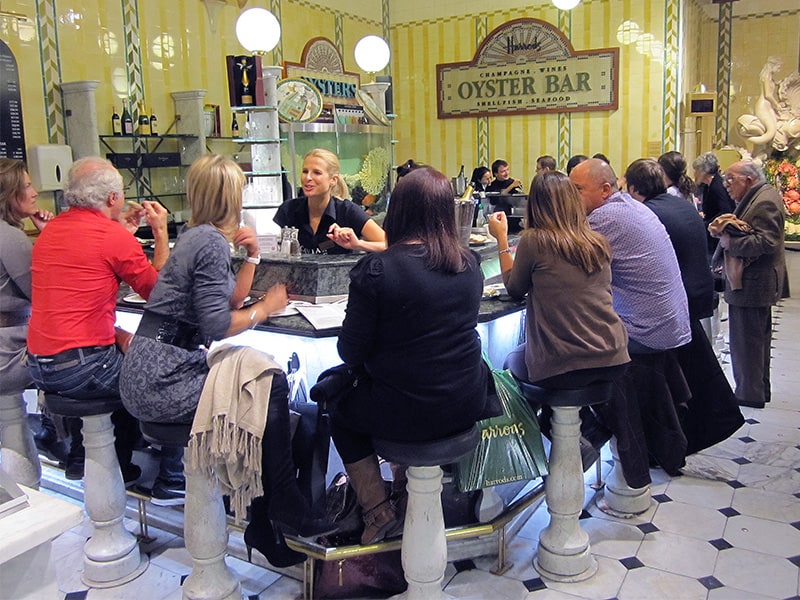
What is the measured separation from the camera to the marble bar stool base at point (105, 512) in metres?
3.03

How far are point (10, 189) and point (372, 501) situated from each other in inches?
82.9

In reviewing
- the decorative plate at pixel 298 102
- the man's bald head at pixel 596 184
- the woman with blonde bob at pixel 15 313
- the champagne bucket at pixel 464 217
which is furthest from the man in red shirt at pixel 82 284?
the decorative plate at pixel 298 102

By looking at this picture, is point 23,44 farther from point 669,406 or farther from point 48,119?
point 669,406

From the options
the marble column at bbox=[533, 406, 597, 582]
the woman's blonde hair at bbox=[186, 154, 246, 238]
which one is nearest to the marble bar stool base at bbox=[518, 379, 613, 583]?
the marble column at bbox=[533, 406, 597, 582]

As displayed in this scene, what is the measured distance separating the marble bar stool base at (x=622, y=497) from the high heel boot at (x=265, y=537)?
1679 millimetres

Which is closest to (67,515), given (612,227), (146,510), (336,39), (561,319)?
(561,319)

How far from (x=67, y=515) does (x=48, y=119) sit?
19.0 ft

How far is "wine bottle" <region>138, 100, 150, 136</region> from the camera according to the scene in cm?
693

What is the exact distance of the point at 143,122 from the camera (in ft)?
23.0

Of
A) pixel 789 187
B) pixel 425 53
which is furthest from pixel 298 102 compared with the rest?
pixel 789 187

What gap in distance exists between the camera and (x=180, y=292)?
2.59 metres

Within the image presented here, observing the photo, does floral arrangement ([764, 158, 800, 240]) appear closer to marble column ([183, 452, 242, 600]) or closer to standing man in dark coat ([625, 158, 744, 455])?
standing man in dark coat ([625, 158, 744, 455])

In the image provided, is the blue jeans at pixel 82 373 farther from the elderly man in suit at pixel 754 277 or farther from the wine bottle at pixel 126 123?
the wine bottle at pixel 126 123

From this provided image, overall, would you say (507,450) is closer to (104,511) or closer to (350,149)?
(104,511)
